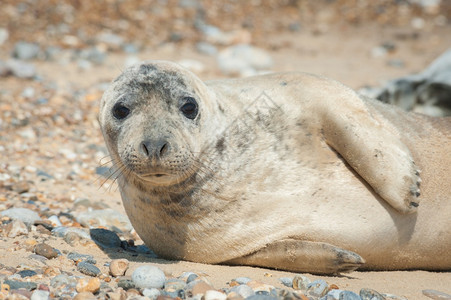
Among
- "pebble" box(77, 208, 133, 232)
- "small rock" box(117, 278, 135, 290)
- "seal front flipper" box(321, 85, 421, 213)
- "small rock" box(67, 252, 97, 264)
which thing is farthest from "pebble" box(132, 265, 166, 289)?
"pebble" box(77, 208, 133, 232)

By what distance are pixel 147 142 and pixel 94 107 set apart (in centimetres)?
445

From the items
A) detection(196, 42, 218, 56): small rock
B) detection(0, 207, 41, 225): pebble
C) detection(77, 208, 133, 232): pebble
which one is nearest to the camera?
detection(0, 207, 41, 225): pebble

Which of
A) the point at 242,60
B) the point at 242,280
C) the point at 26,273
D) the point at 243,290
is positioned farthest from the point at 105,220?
the point at 242,60

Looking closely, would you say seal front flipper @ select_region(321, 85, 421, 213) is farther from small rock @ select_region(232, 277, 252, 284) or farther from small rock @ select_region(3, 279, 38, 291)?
small rock @ select_region(3, 279, 38, 291)

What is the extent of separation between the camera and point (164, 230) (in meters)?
3.73

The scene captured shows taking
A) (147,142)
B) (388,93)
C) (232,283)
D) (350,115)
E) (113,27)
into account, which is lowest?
(232,283)

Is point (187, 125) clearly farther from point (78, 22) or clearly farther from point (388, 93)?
point (78, 22)

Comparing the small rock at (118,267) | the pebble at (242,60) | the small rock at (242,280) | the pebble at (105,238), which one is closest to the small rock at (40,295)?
the small rock at (118,267)

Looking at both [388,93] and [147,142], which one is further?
[388,93]

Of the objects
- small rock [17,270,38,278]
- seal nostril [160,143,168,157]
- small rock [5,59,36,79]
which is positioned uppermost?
small rock [5,59,36,79]

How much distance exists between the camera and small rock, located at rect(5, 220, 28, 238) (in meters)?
3.94

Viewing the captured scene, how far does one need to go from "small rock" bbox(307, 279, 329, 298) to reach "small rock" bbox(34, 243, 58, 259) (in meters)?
1.31

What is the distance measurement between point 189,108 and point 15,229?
1.28m

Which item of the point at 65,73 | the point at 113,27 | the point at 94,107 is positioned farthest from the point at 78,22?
the point at 94,107
